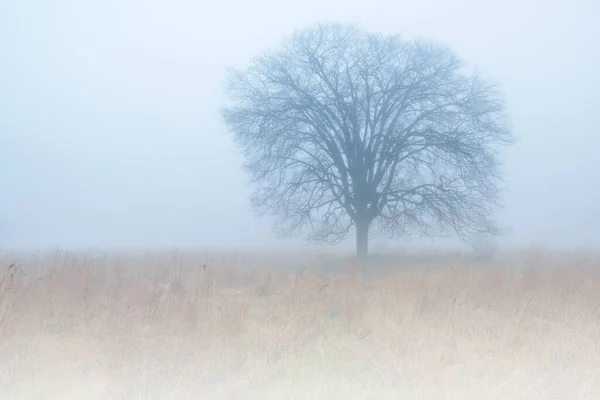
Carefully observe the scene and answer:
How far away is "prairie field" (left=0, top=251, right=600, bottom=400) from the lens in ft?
20.0

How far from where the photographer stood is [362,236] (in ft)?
65.2

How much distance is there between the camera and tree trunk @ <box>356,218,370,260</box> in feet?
64.5

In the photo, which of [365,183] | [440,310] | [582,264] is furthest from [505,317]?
[365,183]

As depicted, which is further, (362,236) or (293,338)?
(362,236)

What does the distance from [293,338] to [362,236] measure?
41.0 feet

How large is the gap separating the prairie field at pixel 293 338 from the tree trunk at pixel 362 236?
7.76m

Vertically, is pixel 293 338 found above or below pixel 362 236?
below

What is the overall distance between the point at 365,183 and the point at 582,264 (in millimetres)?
7201

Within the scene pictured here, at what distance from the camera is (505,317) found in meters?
8.75

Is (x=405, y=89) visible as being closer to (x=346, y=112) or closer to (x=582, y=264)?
(x=346, y=112)

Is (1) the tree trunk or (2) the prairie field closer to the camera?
(2) the prairie field

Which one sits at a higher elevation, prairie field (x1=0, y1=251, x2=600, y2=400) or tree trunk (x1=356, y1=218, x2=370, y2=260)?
tree trunk (x1=356, y1=218, x2=370, y2=260)

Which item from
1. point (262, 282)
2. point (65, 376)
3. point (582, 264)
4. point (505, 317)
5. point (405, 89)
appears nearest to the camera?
point (65, 376)

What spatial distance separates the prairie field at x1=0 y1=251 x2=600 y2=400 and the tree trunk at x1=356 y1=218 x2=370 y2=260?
25.5 ft
